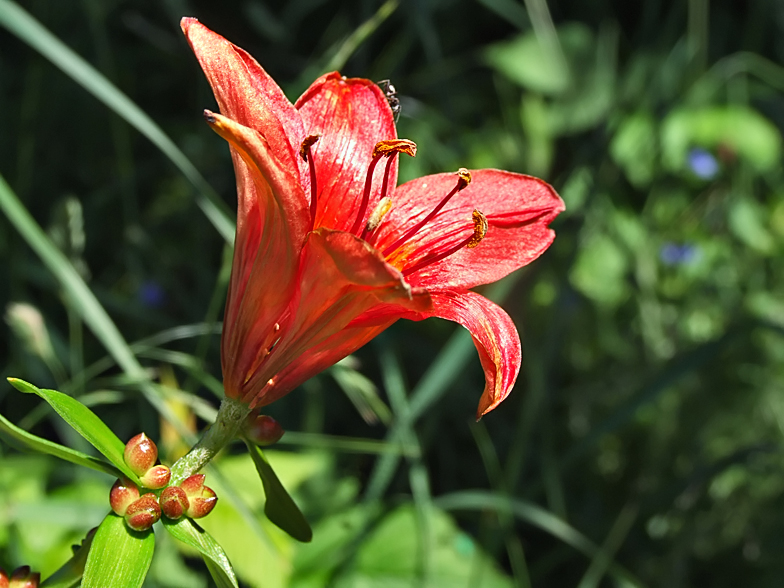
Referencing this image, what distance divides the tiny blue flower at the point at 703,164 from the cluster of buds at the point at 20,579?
206 cm

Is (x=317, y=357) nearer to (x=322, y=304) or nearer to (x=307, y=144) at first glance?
(x=322, y=304)

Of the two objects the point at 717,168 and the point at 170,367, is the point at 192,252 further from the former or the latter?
the point at 717,168

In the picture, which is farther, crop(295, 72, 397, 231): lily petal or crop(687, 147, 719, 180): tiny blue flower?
crop(687, 147, 719, 180): tiny blue flower

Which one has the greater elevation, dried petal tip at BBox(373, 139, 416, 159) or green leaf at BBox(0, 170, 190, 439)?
dried petal tip at BBox(373, 139, 416, 159)

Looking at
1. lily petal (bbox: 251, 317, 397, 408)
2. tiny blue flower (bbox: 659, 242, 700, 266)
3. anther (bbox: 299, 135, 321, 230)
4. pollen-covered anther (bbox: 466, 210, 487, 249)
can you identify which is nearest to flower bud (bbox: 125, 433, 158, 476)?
lily petal (bbox: 251, 317, 397, 408)

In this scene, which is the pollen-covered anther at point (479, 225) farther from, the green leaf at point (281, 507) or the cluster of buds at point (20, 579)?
the cluster of buds at point (20, 579)

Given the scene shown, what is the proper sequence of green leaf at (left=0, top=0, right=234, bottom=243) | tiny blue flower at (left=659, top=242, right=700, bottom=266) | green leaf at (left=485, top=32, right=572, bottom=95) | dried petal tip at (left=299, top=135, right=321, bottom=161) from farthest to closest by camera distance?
green leaf at (left=485, top=32, right=572, bottom=95), tiny blue flower at (left=659, top=242, right=700, bottom=266), green leaf at (left=0, top=0, right=234, bottom=243), dried petal tip at (left=299, top=135, right=321, bottom=161)

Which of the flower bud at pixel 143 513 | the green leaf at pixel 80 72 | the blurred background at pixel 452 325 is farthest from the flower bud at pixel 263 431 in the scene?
the green leaf at pixel 80 72

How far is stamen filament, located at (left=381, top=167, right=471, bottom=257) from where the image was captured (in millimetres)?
756

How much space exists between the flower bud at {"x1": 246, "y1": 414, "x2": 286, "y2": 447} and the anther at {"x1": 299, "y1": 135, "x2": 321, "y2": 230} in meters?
0.18

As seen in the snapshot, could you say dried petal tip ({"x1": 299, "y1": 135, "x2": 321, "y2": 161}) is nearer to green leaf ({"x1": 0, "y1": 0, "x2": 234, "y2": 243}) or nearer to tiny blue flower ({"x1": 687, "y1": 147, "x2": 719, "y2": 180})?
green leaf ({"x1": 0, "y1": 0, "x2": 234, "y2": 243})

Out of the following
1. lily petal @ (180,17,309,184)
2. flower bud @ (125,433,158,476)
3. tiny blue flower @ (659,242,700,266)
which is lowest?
tiny blue flower @ (659,242,700,266)

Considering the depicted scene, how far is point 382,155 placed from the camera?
768mm

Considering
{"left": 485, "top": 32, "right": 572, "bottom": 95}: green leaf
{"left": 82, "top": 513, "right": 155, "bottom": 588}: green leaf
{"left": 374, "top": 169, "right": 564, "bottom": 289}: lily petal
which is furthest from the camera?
{"left": 485, "top": 32, "right": 572, "bottom": 95}: green leaf
